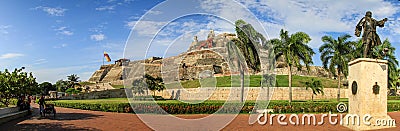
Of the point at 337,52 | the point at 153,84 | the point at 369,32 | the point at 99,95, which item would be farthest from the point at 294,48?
the point at 99,95

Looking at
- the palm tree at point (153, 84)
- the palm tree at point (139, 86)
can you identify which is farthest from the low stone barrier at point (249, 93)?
the palm tree at point (139, 86)

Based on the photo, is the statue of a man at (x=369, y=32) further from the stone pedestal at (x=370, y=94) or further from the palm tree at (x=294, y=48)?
the palm tree at (x=294, y=48)

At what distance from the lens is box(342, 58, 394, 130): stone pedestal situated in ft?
39.8

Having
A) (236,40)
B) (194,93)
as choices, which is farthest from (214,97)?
(236,40)

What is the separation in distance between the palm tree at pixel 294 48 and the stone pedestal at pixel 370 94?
17.9 meters

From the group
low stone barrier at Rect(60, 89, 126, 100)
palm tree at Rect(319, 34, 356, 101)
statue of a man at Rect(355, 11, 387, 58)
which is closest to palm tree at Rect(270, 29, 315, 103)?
palm tree at Rect(319, 34, 356, 101)

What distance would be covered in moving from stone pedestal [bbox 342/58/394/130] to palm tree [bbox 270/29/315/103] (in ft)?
58.7

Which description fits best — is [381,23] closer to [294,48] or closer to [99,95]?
[294,48]

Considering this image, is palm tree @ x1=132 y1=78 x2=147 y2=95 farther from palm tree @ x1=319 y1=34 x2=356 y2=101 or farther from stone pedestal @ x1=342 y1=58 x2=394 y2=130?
stone pedestal @ x1=342 y1=58 x2=394 y2=130

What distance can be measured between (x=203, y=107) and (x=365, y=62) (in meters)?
13.3

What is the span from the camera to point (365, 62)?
40.4 feet

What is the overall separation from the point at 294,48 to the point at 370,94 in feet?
61.5

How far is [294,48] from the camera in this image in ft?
100

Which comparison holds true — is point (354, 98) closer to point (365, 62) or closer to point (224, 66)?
point (365, 62)
